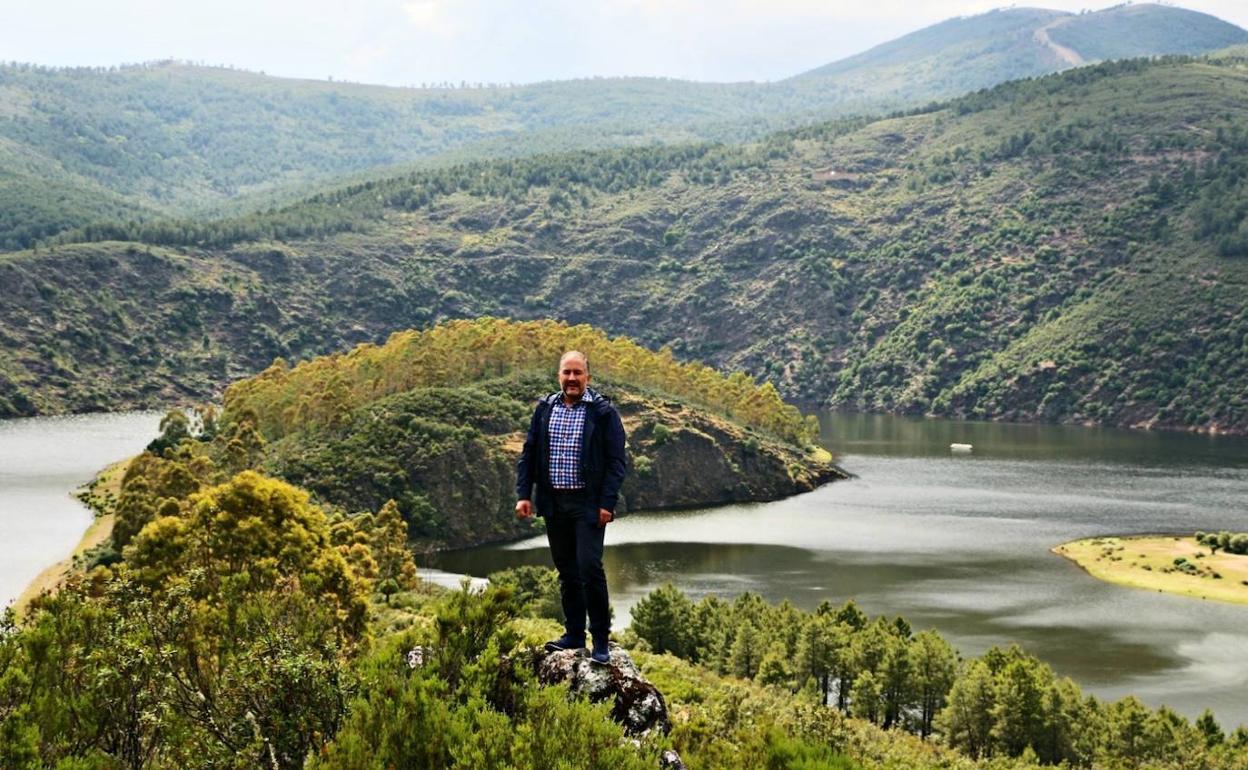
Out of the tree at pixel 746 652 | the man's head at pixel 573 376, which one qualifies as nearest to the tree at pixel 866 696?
the tree at pixel 746 652

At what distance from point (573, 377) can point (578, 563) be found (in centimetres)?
270

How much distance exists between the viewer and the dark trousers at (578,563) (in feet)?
58.3

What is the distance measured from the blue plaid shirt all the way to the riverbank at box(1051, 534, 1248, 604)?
284 feet

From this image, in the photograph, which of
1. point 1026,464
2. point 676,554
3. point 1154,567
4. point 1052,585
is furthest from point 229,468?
point 1026,464

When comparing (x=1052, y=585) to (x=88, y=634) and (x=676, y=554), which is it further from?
(x=88, y=634)

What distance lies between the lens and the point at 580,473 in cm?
1772

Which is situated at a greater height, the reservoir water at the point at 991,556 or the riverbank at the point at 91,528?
the riverbank at the point at 91,528

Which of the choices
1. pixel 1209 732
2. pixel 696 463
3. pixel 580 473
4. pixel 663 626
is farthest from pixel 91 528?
pixel 580 473

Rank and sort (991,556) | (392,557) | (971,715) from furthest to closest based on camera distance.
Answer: (991,556), (392,557), (971,715)

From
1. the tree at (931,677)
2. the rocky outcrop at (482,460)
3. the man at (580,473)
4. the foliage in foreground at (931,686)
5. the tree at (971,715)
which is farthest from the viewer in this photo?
the rocky outcrop at (482,460)

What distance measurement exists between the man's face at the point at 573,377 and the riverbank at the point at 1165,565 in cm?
8661

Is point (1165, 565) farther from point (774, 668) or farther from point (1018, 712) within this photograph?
point (774, 668)

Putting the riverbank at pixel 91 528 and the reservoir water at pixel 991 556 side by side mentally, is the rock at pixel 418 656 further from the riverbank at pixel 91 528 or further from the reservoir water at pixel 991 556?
the reservoir water at pixel 991 556

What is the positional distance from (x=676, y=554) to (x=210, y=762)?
9023 cm
